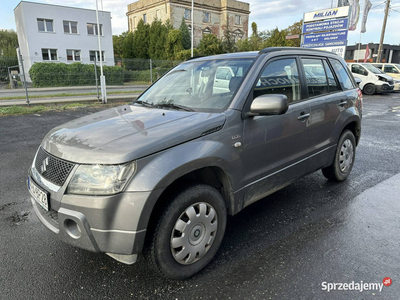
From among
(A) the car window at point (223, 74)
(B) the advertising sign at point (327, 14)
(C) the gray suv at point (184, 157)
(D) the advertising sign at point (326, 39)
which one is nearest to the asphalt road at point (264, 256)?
(C) the gray suv at point (184, 157)

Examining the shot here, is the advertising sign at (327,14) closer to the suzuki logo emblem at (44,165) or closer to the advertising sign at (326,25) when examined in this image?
the advertising sign at (326,25)

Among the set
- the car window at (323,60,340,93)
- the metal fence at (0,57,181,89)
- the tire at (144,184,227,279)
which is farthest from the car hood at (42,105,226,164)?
the metal fence at (0,57,181,89)

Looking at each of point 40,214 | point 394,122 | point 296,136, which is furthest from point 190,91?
point 394,122

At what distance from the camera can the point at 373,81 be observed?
59.1 feet

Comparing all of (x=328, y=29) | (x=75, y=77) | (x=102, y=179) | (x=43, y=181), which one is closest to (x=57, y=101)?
(x=75, y=77)

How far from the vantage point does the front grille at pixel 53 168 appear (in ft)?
7.01

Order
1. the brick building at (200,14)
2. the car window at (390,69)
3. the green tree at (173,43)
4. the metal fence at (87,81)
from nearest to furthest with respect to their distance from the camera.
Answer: the metal fence at (87,81) → the car window at (390,69) → the green tree at (173,43) → the brick building at (200,14)

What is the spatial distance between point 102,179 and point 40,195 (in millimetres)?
670

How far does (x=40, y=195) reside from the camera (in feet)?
7.53

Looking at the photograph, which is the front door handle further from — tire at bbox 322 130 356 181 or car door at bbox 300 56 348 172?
tire at bbox 322 130 356 181

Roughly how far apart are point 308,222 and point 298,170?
0.60 m

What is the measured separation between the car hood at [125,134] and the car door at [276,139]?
47cm

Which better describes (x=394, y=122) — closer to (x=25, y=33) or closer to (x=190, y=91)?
(x=190, y=91)

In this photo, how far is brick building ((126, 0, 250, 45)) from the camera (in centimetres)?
4944
